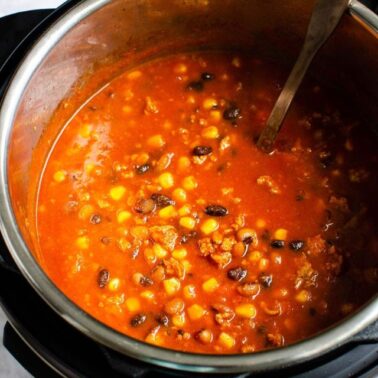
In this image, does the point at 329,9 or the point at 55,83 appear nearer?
the point at 329,9

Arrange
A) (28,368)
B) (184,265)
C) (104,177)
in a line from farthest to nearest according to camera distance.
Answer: (104,177)
(184,265)
(28,368)

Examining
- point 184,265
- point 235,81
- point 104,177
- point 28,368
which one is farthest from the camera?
point 235,81

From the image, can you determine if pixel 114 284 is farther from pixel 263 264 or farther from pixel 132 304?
pixel 263 264

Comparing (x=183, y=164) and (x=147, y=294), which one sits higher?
(x=183, y=164)

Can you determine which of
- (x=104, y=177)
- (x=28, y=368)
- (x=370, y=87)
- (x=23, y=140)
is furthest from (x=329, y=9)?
(x=28, y=368)

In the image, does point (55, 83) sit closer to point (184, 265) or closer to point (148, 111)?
point (148, 111)

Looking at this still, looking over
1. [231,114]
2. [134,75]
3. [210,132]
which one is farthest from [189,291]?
[134,75]
